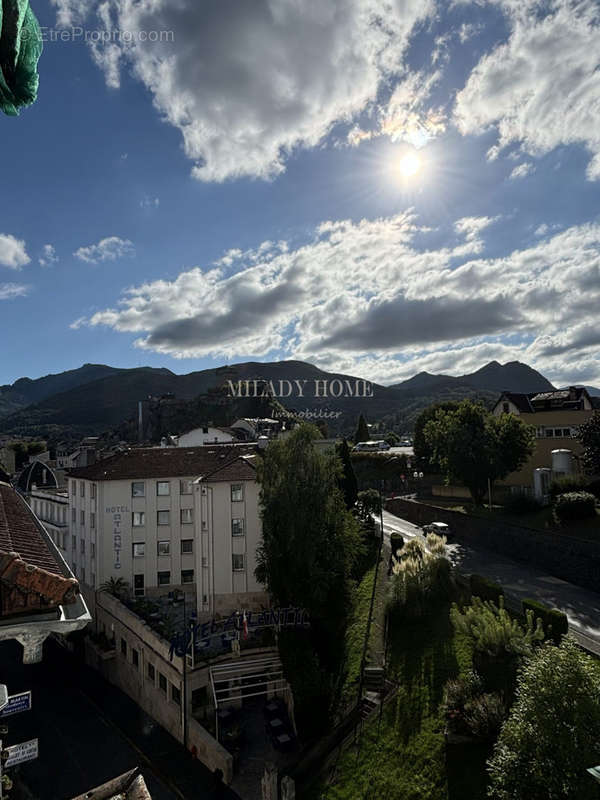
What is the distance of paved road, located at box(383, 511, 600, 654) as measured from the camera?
23.6 meters

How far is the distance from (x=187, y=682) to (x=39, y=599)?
2431 cm

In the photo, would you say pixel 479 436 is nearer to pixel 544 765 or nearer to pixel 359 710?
pixel 359 710

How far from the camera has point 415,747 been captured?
18281mm

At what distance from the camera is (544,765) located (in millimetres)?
11688

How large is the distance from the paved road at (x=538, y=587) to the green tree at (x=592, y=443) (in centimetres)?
815

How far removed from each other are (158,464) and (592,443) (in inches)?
1357

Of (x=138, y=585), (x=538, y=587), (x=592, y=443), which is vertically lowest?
(x=138, y=585)

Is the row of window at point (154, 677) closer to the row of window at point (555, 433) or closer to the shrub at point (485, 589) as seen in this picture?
the shrub at point (485, 589)

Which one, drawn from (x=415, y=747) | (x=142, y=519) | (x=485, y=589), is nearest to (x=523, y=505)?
(x=485, y=589)

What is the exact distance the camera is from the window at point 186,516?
41.4 metres

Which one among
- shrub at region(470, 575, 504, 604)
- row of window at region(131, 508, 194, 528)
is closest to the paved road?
shrub at region(470, 575, 504, 604)

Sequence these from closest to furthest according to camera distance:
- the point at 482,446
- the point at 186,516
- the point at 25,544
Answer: the point at 25,544, the point at 186,516, the point at 482,446

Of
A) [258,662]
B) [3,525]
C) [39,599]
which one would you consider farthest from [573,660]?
[258,662]

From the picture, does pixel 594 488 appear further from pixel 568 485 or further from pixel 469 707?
pixel 469 707
